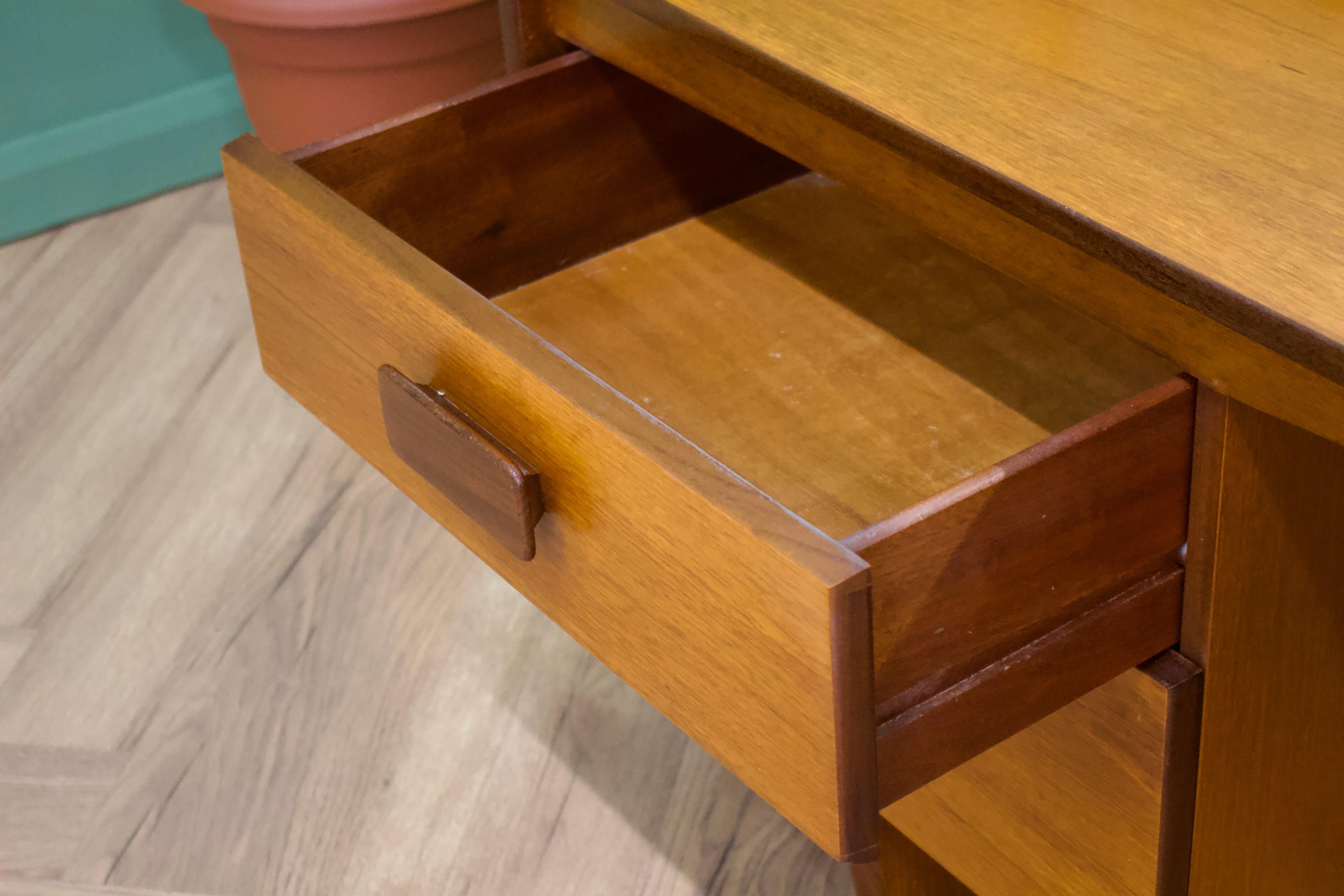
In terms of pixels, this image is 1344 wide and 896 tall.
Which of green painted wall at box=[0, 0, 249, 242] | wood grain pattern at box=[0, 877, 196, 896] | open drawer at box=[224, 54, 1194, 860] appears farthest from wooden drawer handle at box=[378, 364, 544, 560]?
green painted wall at box=[0, 0, 249, 242]

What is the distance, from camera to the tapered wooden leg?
0.81 metres

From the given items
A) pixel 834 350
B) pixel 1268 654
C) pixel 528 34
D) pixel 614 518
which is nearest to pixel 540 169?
pixel 528 34

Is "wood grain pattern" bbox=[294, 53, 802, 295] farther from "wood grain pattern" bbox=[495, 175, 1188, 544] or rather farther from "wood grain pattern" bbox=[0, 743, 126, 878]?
"wood grain pattern" bbox=[0, 743, 126, 878]

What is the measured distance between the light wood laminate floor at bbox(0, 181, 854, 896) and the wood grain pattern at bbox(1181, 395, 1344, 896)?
1.13 ft

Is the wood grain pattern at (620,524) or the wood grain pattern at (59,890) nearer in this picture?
the wood grain pattern at (620,524)

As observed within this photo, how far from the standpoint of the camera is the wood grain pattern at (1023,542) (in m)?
0.45

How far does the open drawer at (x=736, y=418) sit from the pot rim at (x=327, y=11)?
0.52 meters

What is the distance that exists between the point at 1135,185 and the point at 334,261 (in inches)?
12.5

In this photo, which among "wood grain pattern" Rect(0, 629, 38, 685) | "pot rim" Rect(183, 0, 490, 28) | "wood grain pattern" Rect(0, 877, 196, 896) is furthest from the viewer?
"pot rim" Rect(183, 0, 490, 28)

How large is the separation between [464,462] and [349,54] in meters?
0.84

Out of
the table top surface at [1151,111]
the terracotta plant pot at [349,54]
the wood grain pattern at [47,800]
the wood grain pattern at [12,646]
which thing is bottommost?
the wood grain pattern at [47,800]

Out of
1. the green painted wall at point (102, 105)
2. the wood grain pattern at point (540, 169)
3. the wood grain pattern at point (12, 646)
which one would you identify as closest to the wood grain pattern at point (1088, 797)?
the wood grain pattern at point (540, 169)

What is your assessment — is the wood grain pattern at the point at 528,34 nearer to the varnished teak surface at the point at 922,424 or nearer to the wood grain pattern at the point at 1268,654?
the varnished teak surface at the point at 922,424

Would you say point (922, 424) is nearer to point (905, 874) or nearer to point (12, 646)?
point (905, 874)
